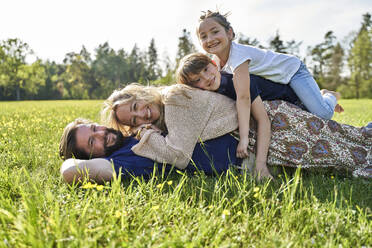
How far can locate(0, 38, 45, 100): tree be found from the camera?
2174 inches

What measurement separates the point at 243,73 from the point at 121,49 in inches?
3103

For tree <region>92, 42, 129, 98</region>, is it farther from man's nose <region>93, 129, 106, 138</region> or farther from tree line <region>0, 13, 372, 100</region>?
man's nose <region>93, 129, 106, 138</region>

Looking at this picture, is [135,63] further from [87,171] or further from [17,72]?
[87,171]

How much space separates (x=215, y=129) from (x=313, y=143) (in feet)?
3.42

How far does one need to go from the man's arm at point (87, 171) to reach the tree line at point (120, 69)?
2375cm

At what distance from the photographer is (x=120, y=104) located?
3.12 m

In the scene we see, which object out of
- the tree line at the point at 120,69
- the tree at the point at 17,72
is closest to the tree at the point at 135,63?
the tree line at the point at 120,69

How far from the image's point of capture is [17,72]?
56.3 meters

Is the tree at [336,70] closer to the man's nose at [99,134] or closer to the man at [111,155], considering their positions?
the man at [111,155]

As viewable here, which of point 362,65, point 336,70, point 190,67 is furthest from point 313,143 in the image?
point 336,70

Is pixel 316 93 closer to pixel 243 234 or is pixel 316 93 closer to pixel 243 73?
pixel 243 73

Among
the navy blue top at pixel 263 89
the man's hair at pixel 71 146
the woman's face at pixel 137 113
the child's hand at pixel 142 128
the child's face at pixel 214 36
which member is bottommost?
the man's hair at pixel 71 146

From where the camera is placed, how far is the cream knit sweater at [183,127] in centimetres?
266

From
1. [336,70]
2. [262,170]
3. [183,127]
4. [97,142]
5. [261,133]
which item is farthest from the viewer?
[336,70]
